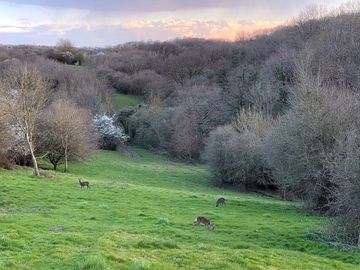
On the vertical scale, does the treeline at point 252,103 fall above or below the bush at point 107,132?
above

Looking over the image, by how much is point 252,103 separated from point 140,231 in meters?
51.2

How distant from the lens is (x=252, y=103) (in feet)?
224

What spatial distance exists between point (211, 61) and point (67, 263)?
12198 centimetres

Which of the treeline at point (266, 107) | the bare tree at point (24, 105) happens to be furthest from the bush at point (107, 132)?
the bare tree at point (24, 105)

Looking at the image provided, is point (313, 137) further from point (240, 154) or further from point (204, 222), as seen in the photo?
point (240, 154)

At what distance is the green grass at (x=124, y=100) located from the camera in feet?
352

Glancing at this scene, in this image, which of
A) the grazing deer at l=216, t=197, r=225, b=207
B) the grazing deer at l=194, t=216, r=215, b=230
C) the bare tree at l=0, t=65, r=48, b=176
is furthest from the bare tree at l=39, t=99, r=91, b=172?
the grazing deer at l=194, t=216, r=215, b=230

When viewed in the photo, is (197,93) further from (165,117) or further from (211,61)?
(211,61)

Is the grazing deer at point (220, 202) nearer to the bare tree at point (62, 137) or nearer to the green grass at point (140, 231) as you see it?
the green grass at point (140, 231)

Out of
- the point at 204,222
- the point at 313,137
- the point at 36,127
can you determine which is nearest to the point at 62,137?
the point at 36,127

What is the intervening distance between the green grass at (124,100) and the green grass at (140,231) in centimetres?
6939

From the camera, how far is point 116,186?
35.2 meters

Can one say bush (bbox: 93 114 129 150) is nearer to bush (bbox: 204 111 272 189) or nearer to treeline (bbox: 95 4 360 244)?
treeline (bbox: 95 4 360 244)

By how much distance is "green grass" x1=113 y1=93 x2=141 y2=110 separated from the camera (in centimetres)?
10719
